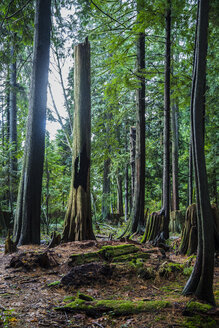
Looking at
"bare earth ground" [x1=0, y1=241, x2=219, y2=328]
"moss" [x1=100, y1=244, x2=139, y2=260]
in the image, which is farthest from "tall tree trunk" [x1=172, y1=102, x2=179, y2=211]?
"moss" [x1=100, y1=244, x2=139, y2=260]

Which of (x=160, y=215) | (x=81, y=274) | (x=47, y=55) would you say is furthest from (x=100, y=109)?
(x=81, y=274)

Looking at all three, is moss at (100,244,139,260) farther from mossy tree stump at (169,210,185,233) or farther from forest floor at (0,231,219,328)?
mossy tree stump at (169,210,185,233)

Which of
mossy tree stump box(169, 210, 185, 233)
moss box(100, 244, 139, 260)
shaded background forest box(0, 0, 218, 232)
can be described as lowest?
mossy tree stump box(169, 210, 185, 233)

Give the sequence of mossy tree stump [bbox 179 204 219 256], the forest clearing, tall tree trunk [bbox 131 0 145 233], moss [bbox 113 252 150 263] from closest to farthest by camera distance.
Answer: the forest clearing < moss [bbox 113 252 150 263] < mossy tree stump [bbox 179 204 219 256] < tall tree trunk [bbox 131 0 145 233]

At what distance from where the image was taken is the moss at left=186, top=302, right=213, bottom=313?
109 inches

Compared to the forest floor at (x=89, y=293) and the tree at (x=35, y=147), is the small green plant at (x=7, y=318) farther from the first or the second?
the tree at (x=35, y=147)

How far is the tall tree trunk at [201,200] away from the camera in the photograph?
2.94 meters

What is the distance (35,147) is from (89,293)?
4425 millimetres

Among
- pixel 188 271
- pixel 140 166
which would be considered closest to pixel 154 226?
pixel 188 271

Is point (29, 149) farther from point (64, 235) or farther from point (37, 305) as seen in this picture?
point (37, 305)

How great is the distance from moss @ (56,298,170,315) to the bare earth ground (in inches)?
2.6

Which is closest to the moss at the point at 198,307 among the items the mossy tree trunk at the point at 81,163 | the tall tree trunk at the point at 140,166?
the mossy tree trunk at the point at 81,163

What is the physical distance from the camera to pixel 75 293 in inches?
138

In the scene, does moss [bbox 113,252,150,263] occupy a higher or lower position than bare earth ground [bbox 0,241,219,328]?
higher
